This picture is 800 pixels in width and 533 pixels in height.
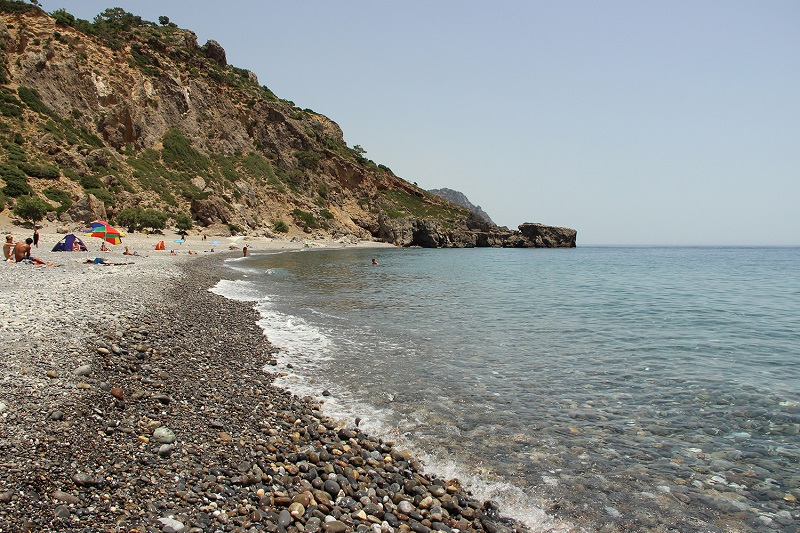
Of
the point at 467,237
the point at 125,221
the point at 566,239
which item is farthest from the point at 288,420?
the point at 566,239

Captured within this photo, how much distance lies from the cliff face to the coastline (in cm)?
4389

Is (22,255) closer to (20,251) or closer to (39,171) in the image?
(20,251)

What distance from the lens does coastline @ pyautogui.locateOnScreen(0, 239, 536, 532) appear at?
4.22 m

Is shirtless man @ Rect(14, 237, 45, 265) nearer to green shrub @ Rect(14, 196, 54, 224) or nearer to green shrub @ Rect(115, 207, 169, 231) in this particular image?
green shrub @ Rect(14, 196, 54, 224)

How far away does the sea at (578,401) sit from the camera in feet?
17.8

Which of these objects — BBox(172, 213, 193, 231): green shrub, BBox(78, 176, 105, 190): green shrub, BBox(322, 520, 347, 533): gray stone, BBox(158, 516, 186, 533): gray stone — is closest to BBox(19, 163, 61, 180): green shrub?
BBox(78, 176, 105, 190): green shrub

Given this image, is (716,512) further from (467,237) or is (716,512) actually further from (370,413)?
(467,237)

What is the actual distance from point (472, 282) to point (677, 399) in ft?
72.2

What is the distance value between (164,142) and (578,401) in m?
76.3

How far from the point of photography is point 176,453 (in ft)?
17.3

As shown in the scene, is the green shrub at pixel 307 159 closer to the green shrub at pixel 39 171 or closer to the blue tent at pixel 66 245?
the green shrub at pixel 39 171

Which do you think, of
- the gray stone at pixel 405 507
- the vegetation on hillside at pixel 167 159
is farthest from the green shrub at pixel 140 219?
the gray stone at pixel 405 507

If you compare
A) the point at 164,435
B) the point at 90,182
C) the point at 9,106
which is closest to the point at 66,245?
the point at 90,182

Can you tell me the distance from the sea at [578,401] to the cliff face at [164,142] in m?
43.9
